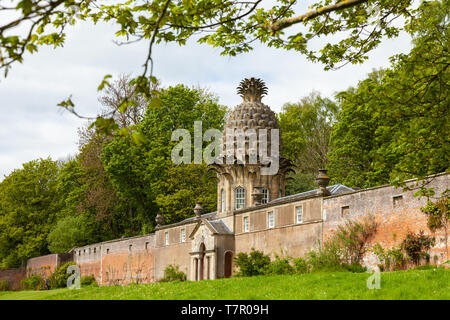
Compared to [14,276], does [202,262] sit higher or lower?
higher

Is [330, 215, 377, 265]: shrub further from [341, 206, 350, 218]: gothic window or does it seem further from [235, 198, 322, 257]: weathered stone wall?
[235, 198, 322, 257]: weathered stone wall

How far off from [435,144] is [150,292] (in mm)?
10845

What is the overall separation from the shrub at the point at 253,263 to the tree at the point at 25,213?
34.2m

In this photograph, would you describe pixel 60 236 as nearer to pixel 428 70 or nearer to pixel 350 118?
pixel 350 118

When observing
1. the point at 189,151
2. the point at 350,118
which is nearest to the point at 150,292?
the point at 350,118

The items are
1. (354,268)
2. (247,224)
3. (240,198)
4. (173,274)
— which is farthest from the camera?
(173,274)

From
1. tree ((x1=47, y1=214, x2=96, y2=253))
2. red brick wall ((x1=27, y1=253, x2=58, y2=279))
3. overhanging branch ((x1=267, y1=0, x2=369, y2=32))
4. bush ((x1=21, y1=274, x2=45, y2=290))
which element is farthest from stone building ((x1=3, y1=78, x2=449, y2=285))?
overhanging branch ((x1=267, y1=0, x2=369, y2=32))

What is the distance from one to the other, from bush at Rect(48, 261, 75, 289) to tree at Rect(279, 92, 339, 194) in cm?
2248

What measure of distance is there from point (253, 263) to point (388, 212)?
8.53 meters

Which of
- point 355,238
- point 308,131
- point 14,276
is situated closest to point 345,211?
point 355,238

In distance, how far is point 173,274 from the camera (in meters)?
36.1

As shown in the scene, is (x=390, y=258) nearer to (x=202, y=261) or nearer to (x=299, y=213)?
(x=299, y=213)

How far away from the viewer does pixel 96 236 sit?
52938 mm

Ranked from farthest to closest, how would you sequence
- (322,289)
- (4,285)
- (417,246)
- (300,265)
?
(4,285)
(300,265)
(417,246)
(322,289)
